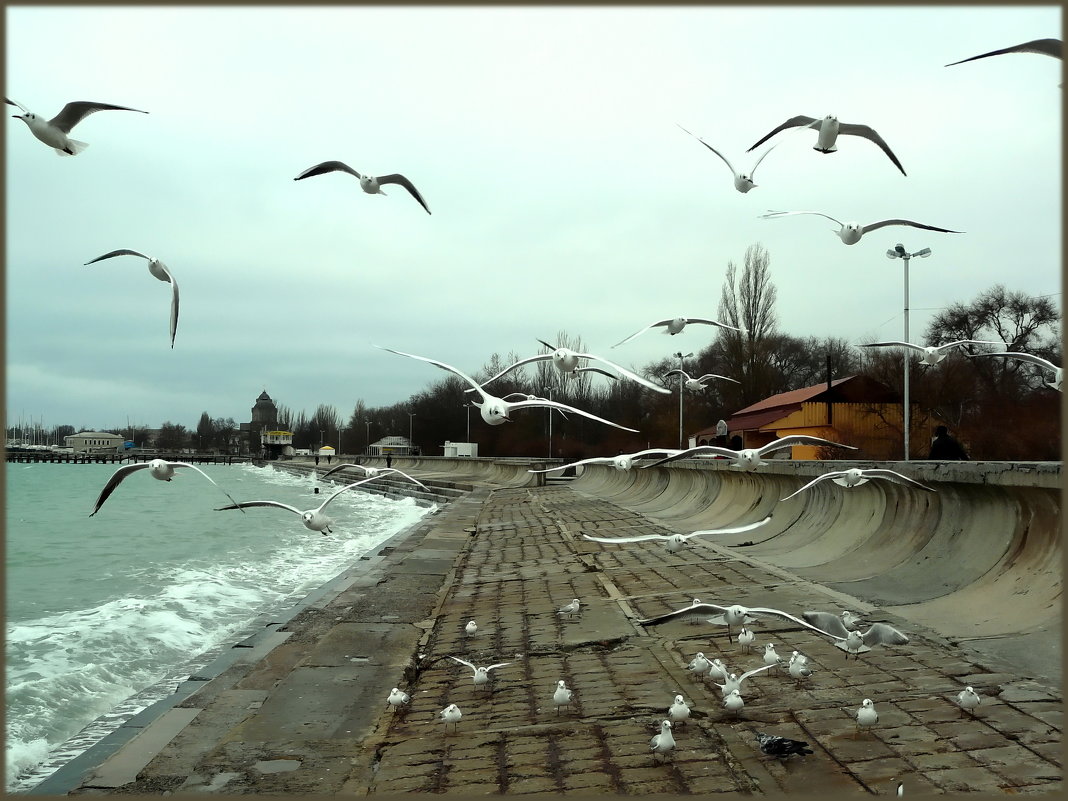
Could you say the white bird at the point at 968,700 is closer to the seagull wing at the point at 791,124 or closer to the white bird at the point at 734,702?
the white bird at the point at 734,702

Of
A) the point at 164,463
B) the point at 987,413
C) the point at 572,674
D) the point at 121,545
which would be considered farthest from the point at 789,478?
the point at 121,545

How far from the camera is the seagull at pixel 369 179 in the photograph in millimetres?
3879

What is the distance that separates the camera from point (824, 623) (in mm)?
5016

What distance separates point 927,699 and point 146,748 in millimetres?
5001

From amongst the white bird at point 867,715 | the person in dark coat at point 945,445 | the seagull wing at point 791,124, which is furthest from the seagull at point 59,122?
the person in dark coat at point 945,445

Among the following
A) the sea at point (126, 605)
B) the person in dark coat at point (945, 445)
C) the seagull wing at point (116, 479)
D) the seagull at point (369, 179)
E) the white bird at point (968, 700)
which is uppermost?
the seagull at point (369, 179)

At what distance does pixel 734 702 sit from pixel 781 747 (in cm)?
54

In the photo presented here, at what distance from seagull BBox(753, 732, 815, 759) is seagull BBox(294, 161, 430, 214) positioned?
3.28 m

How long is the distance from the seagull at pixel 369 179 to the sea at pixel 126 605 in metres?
1.57

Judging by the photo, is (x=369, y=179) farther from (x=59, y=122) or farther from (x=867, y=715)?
(x=867, y=715)

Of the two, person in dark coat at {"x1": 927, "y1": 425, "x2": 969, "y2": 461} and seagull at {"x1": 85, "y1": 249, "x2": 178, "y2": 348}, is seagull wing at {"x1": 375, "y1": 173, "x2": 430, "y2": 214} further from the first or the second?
person in dark coat at {"x1": 927, "y1": 425, "x2": 969, "y2": 461}

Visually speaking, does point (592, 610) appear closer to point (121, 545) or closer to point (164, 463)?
point (164, 463)

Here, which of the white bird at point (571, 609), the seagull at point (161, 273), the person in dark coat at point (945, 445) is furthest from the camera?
the person in dark coat at point (945, 445)

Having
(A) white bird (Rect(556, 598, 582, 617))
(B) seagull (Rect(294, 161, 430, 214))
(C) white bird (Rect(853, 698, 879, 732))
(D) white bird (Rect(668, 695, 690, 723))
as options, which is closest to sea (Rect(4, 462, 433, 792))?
(B) seagull (Rect(294, 161, 430, 214))
